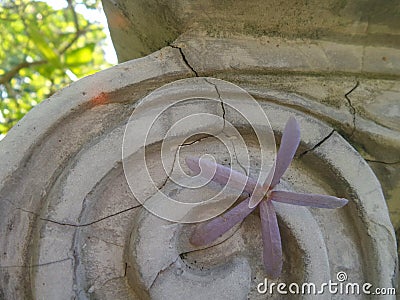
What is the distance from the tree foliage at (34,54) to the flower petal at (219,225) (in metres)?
1.23

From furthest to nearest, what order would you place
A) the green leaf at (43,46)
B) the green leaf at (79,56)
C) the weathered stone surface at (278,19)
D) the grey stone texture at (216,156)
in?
the green leaf at (79,56)
the green leaf at (43,46)
the weathered stone surface at (278,19)
the grey stone texture at (216,156)

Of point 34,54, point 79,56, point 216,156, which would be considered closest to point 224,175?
point 216,156

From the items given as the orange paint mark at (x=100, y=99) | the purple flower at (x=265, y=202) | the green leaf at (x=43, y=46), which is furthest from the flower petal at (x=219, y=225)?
the green leaf at (x=43, y=46)

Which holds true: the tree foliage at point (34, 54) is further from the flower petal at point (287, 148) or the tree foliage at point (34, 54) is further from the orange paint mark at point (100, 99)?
the flower petal at point (287, 148)

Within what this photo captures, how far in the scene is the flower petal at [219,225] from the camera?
899mm

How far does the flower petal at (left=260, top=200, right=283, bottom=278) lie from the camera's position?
2.95 feet

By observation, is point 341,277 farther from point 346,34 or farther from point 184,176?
point 346,34

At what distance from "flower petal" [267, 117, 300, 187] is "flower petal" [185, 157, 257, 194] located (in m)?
0.04

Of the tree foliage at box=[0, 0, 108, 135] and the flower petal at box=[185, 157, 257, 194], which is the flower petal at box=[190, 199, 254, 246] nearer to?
the flower petal at box=[185, 157, 257, 194]

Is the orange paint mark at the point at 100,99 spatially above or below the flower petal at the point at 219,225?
above

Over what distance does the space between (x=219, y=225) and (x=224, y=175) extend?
8cm

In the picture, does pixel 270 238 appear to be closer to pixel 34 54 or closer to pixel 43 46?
pixel 43 46

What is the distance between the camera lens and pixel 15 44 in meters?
2.58

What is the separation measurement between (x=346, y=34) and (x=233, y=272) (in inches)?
21.7
